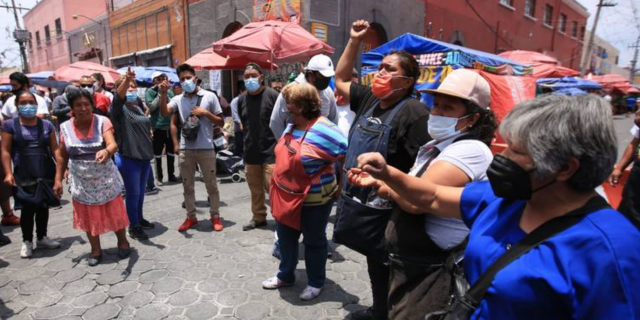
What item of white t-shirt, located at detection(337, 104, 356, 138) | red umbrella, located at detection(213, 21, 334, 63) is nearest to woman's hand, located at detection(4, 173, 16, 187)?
red umbrella, located at detection(213, 21, 334, 63)

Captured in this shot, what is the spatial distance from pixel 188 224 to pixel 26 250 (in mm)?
1635

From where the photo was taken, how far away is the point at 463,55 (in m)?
7.66

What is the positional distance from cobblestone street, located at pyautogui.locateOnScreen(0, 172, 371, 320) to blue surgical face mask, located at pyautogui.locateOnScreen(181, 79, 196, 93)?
5.79ft

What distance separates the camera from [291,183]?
2809 millimetres

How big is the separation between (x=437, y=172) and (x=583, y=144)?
25.7 inches

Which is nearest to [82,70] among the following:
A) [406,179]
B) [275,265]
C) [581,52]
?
[275,265]

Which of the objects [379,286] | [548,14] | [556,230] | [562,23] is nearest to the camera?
[556,230]

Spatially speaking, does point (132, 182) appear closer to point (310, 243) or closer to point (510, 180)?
point (310, 243)

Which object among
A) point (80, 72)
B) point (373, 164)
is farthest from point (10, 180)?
point (80, 72)

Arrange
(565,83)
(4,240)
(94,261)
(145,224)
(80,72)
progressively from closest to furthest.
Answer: (94,261)
(4,240)
(145,224)
(80,72)
(565,83)

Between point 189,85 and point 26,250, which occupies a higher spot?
point 189,85

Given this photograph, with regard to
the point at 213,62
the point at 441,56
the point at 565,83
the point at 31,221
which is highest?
the point at 441,56

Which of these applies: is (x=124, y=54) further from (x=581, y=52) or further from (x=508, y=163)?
(x=581, y=52)

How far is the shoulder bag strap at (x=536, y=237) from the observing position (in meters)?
1.01
